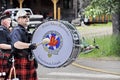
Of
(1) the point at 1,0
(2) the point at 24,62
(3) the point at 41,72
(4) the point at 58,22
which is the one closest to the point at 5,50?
(2) the point at 24,62

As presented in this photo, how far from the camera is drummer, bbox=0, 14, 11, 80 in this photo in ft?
27.9

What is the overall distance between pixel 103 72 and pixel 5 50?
640 cm

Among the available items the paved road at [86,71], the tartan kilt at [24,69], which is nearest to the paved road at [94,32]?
the paved road at [86,71]

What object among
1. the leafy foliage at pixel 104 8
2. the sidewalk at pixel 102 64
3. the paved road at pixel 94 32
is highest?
the leafy foliage at pixel 104 8

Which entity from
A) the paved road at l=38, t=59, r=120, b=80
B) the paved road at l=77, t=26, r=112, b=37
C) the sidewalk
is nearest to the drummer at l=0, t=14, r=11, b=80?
the paved road at l=38, t=59, r=120, b=80

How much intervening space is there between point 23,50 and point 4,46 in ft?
1.93

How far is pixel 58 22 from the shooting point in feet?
26.0

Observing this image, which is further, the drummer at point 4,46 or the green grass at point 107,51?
the green grass at point 107,51

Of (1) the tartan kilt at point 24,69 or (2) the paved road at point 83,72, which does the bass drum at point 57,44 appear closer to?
(1) the tartan kilt at point 24,69

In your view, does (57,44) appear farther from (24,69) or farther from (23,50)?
(24,69)

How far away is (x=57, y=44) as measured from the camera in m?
7.85

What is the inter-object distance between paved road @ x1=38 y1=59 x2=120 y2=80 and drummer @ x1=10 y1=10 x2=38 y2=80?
5.01 meters

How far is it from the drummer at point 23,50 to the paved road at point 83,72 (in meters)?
5.01

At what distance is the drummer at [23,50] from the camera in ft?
25.9
